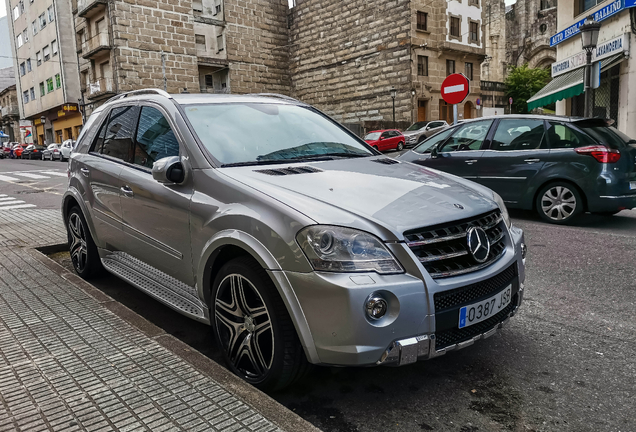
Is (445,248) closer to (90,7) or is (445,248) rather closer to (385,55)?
(385,55)

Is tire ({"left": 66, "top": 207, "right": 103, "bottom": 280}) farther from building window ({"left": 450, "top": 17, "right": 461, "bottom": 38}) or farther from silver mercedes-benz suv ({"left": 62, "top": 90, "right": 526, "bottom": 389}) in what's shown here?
building window ({"left": 450, "top": 17, "right": 461, "bottom": 38})

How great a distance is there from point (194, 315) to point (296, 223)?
44.3 inches

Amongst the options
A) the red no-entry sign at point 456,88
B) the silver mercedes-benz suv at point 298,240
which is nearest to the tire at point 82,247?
the silver mercedes-benz suv at point 298,240

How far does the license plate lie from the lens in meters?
2.51

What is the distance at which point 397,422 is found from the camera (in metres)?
2.46

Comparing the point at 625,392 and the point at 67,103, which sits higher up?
the point at 67,103

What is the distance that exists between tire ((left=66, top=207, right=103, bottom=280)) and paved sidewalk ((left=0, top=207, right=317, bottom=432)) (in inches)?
40.1

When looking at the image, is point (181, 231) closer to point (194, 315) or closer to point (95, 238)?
point (194, 315)

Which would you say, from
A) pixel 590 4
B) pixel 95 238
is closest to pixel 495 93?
pixel 590 4

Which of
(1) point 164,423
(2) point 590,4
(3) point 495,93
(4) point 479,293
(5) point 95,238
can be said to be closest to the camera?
(1) point 164,423

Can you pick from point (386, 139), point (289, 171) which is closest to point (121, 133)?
point (289, 171)

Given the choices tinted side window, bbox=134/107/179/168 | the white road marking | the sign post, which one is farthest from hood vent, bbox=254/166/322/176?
the white road marking

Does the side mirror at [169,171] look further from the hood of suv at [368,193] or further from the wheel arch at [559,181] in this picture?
the wheel arch at [559,181]

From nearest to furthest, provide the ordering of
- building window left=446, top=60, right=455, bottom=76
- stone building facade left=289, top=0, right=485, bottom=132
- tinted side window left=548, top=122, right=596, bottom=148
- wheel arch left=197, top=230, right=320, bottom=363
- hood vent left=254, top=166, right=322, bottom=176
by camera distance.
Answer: wheel arch left=197, top=230, right=320, bottom=363 → hood vent left=254, top=166, right=322, bottom=176 → tinted side window left=548, top=122, right=596, bottom=148 → stone building facade left=289, top=0, right=485, bottom=132 → building window left=446, top=60, right=455, bottom=76
